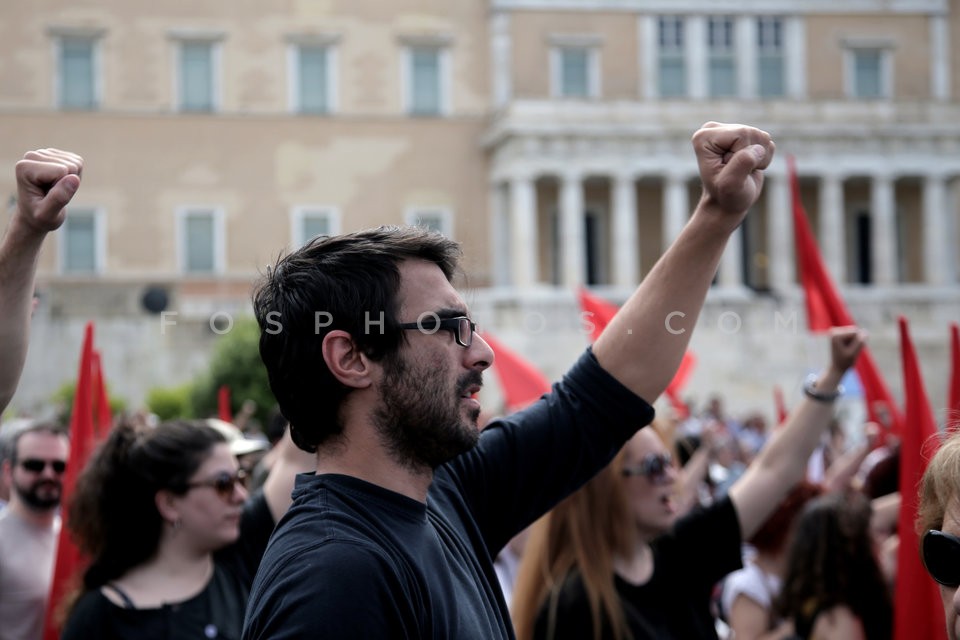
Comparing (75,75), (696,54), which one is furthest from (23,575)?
(696,54)

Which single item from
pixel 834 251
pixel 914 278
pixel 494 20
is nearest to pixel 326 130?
pixel 494 20

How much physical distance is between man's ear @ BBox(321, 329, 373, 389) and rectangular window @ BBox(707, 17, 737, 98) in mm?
34481

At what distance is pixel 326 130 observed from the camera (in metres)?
35.5

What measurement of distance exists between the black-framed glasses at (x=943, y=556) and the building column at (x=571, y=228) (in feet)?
100.0

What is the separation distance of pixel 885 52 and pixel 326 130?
15.6 m

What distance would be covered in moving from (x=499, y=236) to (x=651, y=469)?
31.3 meters

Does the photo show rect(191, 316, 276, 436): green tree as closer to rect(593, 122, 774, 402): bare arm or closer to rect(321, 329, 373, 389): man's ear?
rect(593, 122, 774, 402): bare arm

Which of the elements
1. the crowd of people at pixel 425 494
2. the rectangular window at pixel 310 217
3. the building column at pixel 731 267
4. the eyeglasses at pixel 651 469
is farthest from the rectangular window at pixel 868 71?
the eyeglasses at pixel 651 469

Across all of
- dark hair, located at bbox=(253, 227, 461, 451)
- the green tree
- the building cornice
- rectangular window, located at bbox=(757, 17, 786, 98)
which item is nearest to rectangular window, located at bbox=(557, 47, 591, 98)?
the building cornice

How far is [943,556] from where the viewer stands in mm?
2227

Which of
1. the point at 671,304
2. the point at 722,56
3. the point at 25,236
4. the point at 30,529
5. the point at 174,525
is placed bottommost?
the point at 30,529

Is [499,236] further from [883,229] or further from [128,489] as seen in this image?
[128,489]

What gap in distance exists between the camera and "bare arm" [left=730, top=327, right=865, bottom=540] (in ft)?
13.4

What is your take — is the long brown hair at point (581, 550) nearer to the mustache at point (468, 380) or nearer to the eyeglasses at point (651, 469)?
the eyeglasses at point (651, 469)
